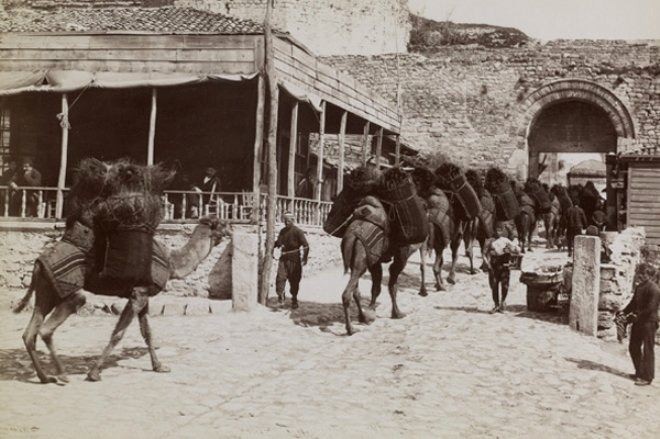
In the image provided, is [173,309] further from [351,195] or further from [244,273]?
[351,195]

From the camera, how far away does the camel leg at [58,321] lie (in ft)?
20.9

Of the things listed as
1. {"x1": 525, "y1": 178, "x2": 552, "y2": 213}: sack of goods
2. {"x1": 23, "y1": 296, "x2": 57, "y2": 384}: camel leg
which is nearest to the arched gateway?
{"x1": 525, "y1": 178, "x2": 552, "y2": 213}: sack of goods

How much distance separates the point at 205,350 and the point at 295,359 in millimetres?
1050

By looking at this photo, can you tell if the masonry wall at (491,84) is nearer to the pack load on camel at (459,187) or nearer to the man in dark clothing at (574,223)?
the man in dark clothing at (574,223)

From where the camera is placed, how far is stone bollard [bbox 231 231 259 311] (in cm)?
1138

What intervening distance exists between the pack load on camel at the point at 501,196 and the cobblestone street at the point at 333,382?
17.0ft

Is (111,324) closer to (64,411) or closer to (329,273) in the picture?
(64,411)

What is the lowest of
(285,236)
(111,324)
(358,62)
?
(111,324)

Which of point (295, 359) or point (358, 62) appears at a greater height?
point (358, 62)

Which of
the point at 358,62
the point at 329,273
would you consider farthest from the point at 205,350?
the point at 358,62

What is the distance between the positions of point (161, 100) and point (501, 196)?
780cm

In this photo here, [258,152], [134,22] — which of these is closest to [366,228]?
[258,152]

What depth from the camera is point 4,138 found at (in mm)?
16094

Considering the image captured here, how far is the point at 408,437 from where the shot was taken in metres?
5.40
